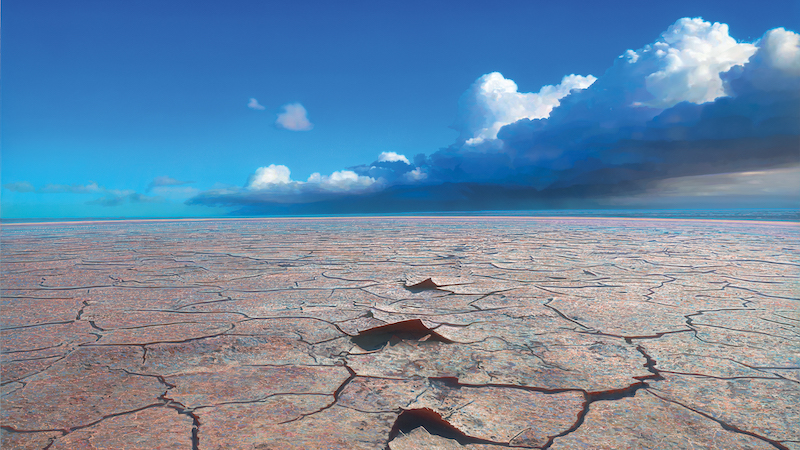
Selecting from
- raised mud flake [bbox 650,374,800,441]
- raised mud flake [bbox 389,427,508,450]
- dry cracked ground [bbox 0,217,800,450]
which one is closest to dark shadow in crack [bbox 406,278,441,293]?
dry cracked ground [bbox 0,217,800,450]

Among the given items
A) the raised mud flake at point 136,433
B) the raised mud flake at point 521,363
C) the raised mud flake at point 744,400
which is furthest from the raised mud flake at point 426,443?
the raised mud flake at point 744,400

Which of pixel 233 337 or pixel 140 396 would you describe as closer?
pixel 140 396

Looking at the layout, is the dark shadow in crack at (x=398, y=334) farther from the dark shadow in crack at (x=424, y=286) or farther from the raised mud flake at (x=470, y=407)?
the dark shadow in crack at (x=424, y=286)

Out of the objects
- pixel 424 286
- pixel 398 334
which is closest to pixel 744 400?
pixel 398 334

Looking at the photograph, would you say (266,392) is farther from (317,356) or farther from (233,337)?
(233,337)

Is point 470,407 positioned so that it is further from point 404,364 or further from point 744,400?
point 744,400

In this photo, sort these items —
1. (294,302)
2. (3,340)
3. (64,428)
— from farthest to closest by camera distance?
1. (294,302)
2. (3,340)
3. (64,428)

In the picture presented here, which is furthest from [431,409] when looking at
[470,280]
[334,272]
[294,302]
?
[334,272]

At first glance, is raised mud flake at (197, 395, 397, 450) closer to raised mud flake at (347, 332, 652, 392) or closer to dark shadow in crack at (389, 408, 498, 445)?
dark shadow in crack at (389, 408, 498, 445)
